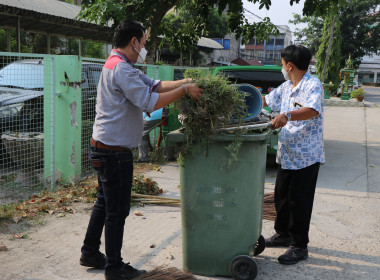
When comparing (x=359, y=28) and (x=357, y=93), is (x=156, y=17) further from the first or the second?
(x=359, y=28)

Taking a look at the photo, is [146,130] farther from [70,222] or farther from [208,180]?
[208,180]

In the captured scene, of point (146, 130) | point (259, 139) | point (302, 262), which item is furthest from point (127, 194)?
point (146, 130)

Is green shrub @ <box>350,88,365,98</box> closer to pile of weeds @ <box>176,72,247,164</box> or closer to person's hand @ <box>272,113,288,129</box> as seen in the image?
person's hand @ <box>272,113,288,129</box>

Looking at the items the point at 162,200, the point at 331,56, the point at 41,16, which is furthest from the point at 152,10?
the point at 331,56

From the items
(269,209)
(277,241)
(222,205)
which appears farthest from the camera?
(269,209)

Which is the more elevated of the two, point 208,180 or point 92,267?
point 208,180

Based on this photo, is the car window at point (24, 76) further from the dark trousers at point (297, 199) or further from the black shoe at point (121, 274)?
the dark trousers at point (297, 199)

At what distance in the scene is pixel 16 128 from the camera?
17.1 ft

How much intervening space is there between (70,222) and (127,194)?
1.71m

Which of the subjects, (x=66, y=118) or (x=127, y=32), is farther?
(x=66, y=118)

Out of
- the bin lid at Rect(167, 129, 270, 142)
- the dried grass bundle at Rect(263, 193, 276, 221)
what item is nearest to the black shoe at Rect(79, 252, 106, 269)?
the bin lid at Rect(167, 129, 270, 142)

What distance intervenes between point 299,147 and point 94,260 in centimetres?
192

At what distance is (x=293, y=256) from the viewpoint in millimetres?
3672

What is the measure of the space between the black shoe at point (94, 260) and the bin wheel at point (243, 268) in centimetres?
105
